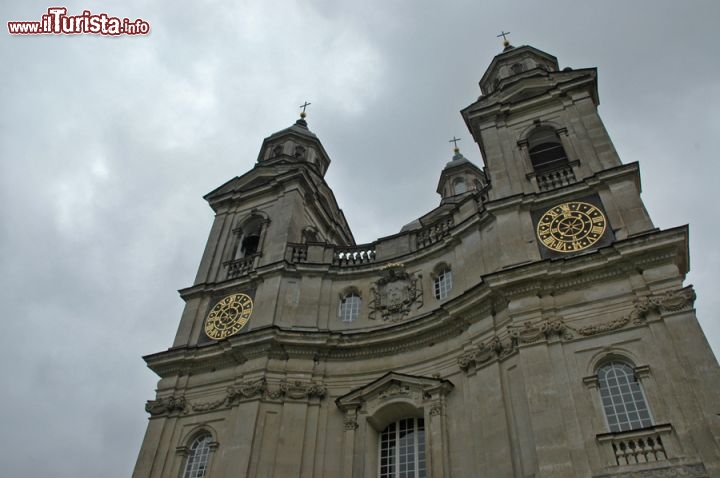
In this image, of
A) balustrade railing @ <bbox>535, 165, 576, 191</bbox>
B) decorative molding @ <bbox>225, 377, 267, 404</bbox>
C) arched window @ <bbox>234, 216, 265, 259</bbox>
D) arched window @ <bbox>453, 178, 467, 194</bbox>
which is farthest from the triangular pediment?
arched window @ <bbox>453, 178, 467, 194</bbox>

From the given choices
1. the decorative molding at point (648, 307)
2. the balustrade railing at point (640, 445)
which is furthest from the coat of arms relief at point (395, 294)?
the balustrade railing at point (640, 445)

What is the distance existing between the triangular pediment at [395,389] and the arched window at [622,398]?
4359 mm

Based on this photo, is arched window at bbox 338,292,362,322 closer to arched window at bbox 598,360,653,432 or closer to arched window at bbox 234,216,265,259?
arched window at bbox 234,216,265,259

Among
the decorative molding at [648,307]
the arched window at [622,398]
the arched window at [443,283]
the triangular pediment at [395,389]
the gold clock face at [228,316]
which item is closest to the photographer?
the arched window at [622,398]

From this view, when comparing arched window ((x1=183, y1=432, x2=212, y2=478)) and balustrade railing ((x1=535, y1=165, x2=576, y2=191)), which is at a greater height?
balustrade railing ((x1=535, y1=165, x2=576, y2=191))

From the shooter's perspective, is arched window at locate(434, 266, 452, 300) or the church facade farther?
arched window at locate(434, 266, 452, 300)

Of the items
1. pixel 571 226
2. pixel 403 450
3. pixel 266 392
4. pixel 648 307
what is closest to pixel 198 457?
pixel 266 392

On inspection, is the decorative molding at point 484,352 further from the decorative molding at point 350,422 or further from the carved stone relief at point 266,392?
the carved stone relief at point 266,392

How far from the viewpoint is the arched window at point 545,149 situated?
19688 mm

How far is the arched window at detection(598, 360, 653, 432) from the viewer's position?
40.8 feet

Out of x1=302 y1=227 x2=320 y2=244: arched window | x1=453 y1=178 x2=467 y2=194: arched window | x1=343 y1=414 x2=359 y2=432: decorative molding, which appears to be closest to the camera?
x1=343 y1=414 x2=359 y2=432: decorative molding

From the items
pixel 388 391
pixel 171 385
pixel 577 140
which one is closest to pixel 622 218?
pixel 577 140

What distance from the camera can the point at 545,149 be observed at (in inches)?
806

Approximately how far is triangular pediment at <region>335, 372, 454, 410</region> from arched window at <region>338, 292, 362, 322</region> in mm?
3343
